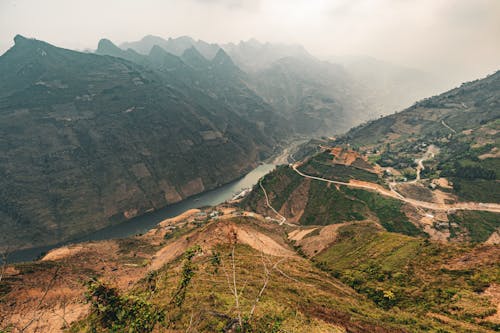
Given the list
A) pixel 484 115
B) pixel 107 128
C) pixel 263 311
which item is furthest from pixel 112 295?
pixel 484 115

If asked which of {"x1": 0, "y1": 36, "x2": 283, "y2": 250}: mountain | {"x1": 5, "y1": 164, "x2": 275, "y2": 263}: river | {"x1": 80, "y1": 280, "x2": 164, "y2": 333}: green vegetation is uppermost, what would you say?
{"x1": 80, "y1": 280, "x2": 164, "y2": 333}: green vegetation

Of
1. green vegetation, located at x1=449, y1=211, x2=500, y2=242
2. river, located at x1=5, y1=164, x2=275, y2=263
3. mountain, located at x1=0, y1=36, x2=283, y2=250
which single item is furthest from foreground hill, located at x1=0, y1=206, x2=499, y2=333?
mountain, located at x1=0, y1=36, x2=283, y2=250

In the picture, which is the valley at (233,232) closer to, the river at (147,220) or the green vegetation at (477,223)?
the green vegetation at (477,223)

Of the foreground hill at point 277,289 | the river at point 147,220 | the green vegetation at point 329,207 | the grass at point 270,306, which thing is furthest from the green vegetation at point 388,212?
the river at point 147,220

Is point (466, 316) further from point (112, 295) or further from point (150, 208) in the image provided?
point (150, 208)

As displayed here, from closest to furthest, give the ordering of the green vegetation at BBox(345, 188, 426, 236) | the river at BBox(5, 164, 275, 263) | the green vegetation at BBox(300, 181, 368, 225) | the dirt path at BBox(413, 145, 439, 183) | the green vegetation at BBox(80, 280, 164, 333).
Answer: the green vegetation at BBox(80, 280, 164, 333) < the green vegetation at BBox(345, 188, 426, 236) < the green vegetation at BBox(300, 181, 368, 225) < the river at BBox(5, 164, 275, 263) < the dirt path at BBox(413, 145, 439, 183)

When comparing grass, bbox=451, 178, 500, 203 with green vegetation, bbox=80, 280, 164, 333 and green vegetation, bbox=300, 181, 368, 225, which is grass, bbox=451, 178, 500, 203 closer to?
green vegetation, bbox=300, 181, 368, 225

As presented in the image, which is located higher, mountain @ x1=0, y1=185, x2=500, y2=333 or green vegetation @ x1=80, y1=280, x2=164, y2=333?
green vegetation @ x1=80, y1=280, x2=164, y2=333

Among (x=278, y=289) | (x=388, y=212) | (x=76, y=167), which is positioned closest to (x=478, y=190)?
(x=388, y=212)

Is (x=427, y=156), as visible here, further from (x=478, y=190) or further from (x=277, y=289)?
(x=277, y=289)

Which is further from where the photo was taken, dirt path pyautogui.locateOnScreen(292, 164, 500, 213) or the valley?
dirt path pyautogui.locateOnScreen(292, 164, 500, 213)
